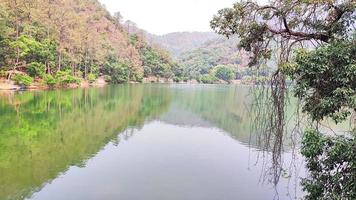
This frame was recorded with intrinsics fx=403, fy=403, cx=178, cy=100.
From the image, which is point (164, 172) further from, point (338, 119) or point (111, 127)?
point (111, 127)

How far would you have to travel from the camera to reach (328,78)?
21.3 ft

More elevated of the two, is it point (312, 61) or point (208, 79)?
point (312, 61)

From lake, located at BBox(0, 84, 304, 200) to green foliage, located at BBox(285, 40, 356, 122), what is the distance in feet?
3.13

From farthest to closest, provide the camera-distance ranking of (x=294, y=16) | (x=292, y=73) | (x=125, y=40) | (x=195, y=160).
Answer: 1. (x=125, y=40)
2. (x=195, y=160)
3. (x=294, y=16)
4. (x=292, y=73)

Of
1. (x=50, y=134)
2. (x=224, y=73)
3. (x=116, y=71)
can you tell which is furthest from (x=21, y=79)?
(x=224, y=73)

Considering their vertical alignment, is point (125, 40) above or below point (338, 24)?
above

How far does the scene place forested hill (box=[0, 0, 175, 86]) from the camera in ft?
140

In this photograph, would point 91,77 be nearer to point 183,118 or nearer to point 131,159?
point 183,118

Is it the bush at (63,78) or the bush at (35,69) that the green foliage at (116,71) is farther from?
the bush at (35,69)

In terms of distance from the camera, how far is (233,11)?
26.5 feet

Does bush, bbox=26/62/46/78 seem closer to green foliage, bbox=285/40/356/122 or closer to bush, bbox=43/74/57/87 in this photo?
bush, bbox=43/74/57/87

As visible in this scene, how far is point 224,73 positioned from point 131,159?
93800 millimetres

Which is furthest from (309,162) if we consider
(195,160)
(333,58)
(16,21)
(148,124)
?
(16,21)

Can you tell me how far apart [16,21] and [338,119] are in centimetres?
4578
